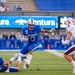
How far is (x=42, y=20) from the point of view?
29.7 metres

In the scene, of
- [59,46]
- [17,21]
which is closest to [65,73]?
[59,46]

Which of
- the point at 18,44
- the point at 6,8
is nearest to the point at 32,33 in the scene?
the point at 18,44

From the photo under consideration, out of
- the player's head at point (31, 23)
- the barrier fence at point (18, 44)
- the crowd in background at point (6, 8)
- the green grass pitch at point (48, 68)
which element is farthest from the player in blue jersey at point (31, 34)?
the crowd in background at point (6, 8)

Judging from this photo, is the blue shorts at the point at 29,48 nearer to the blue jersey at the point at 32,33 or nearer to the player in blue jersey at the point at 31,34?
the player in blue jersey at the point at 31,34

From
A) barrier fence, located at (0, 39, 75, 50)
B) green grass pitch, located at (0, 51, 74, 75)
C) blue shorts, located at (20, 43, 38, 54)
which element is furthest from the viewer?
barrier fence, located at (0, 39, 75, 50)

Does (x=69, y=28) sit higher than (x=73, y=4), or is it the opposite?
(x=69, y=28)

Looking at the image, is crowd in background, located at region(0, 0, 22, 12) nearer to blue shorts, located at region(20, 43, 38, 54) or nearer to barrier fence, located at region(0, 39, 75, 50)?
barrier fence, located at region(0, 39, 75, 50)

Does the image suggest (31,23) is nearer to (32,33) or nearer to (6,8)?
(32,33)

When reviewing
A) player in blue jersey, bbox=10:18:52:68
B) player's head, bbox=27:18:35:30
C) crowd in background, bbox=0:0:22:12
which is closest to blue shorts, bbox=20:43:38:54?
player in blue jersey, bbox=10:18:52:68

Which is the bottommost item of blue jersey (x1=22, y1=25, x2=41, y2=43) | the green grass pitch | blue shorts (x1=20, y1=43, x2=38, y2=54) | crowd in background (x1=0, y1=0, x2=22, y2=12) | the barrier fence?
the barrier fence

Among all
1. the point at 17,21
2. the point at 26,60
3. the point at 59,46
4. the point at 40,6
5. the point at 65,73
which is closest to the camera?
the point at 65,73

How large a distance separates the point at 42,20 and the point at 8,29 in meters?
2.81

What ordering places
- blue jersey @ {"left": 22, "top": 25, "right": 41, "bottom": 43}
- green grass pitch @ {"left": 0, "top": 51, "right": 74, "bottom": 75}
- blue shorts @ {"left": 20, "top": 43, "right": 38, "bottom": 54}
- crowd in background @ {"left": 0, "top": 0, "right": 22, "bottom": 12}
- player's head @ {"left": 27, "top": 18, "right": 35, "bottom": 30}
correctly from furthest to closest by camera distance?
crowd in background @ {"left": 0, "top": 0, "right": 22, "bottom": 12} → blue jersey @ {"left": 22, "top": 25, "right": 41, "bottom": 43} → player's head @ {"left": 27, "top": 18, "right": 35, "bottom": 30} → blue shorts @ {"left": 20, "top": 43, "right": 38, "bottom": 54} → green grass pitch @ {"left": 0, "top": 51, "right": 74, "bottom": 75}

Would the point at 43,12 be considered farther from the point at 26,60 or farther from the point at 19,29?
the point at 26,60
